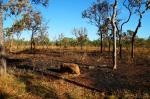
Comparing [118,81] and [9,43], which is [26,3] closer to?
[118,81]

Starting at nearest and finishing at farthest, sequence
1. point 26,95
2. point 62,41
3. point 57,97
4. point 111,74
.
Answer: point 26,95
point 57,97
point 111,74
point 62,41

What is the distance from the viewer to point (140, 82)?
20.7 m

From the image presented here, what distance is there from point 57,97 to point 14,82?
2.30 metres

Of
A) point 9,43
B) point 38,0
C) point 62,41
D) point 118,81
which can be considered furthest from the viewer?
point 62,41

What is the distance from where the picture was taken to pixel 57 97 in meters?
16.0

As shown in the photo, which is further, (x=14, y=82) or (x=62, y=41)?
(x=62, y=41)

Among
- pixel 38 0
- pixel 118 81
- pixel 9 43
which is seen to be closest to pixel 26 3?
pixel 38 0

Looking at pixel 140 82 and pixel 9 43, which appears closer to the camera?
pixel 140 82

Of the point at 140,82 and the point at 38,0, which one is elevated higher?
the point at 38,0

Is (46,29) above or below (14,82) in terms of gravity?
above

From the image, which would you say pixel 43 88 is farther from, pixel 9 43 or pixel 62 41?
pixel 62 41

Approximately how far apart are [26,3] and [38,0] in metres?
1.26

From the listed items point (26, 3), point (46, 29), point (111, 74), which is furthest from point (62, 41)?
point (26, 3)

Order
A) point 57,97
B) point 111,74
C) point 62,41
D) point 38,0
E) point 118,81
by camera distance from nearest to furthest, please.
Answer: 1. point 57,97
2. point 38,0
3. point 118,81
4. point 111,74
5. point 62,41
